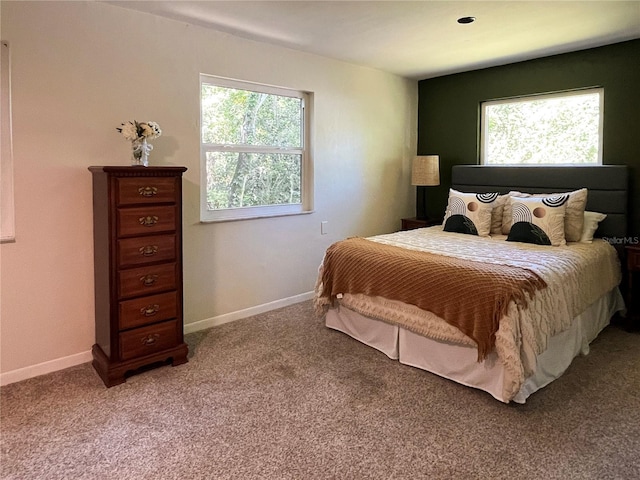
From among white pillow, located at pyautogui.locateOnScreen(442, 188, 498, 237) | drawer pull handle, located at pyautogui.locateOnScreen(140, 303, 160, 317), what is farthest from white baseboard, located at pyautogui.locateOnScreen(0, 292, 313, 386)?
white pillow, located at pyautogui.locateOnScreen(442, 188, 498, 237)

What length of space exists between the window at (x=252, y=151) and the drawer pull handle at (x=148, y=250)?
0.84m

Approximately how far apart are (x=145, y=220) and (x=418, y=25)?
2.43 meters

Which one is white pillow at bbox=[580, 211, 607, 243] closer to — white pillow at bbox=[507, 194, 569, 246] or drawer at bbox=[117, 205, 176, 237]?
white pillow at bbox=[507, 194, 569, 246]

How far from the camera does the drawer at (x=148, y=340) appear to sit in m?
2.72

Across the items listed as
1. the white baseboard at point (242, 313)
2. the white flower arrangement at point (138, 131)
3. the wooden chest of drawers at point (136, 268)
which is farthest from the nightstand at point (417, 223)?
the white flower arrangement at point (138, 131)

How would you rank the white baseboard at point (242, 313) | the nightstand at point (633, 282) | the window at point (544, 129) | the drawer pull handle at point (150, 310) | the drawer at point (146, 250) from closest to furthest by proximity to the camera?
1. the drawer at point (146, 250)
2. the drawer pull handle at point (150, 310)
3. the nightstand at point (633, 282)
4. the white baseboard at point (242, 313)
5. the window at point (544, 129)

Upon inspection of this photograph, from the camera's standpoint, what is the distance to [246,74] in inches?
145

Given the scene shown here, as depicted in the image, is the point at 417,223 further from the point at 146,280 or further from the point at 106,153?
the point at 106,153

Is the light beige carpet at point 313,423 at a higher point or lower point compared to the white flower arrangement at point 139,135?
lower

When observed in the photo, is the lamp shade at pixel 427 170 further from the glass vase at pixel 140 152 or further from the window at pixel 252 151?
the glass vase at pixel 140 152

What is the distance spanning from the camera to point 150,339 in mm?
2814

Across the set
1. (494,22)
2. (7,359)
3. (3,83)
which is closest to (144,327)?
(7,359)

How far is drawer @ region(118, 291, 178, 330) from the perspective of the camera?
2705 millimetres

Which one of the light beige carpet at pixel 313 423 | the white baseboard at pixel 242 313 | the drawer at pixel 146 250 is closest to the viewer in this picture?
the light beige carpet at pixel 313 423
